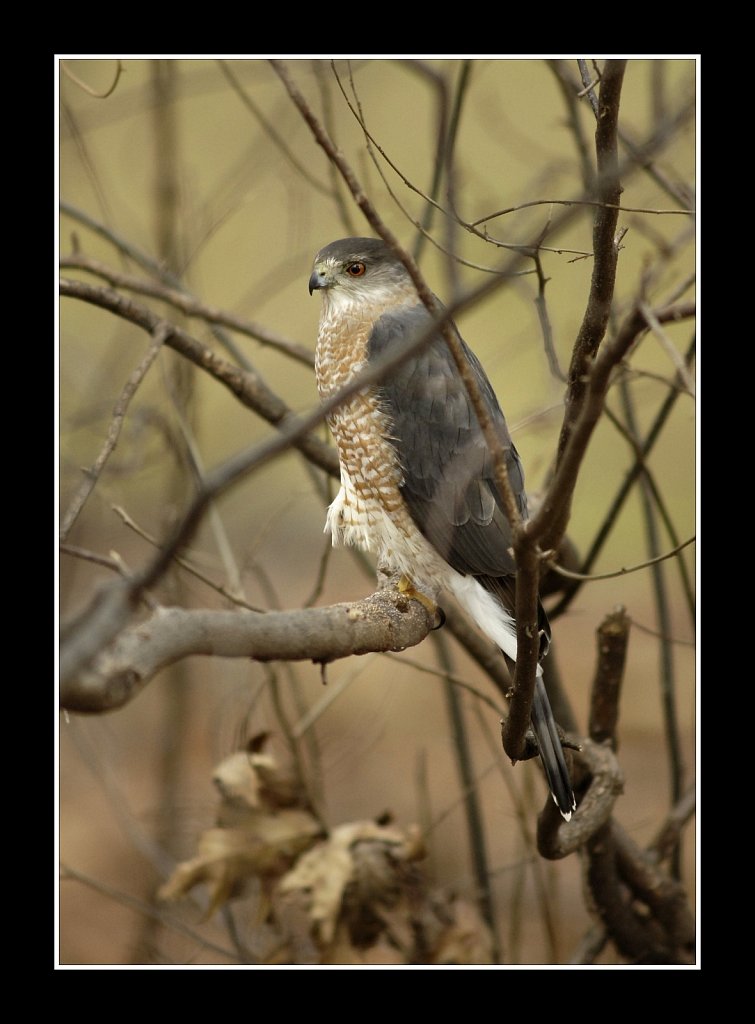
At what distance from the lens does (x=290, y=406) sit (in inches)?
114

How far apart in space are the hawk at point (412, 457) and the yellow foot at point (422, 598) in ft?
0.04

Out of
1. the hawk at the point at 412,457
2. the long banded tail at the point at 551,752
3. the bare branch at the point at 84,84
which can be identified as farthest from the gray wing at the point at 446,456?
the bare branch at the point at 84,84

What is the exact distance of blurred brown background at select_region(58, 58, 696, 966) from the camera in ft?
7.83

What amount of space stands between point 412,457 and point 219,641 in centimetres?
104

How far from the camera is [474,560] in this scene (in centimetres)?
204

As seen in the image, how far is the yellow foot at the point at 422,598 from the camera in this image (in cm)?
220

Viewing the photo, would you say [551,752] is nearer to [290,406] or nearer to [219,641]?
[219,641]

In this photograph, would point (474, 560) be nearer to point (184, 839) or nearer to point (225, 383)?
point (225, 383)

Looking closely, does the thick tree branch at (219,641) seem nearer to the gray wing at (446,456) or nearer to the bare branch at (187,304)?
the gray wing at (446,456)

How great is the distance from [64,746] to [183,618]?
2045mm

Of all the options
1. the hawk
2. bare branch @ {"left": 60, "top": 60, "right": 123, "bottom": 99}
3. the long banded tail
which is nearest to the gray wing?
the hawk

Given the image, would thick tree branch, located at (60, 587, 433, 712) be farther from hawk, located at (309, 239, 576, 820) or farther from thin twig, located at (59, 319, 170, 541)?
thin twig, located at (59, 319, 170, 541)

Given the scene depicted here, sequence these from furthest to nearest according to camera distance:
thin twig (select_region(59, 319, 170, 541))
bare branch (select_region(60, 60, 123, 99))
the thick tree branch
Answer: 1. bare branch (select_region(60, 60, 123, 99))
2. thin twig (select_region(59, 319, 170, 541))
3. the thick tree branch

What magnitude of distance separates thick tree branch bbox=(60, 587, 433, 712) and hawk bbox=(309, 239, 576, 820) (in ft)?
0.98
